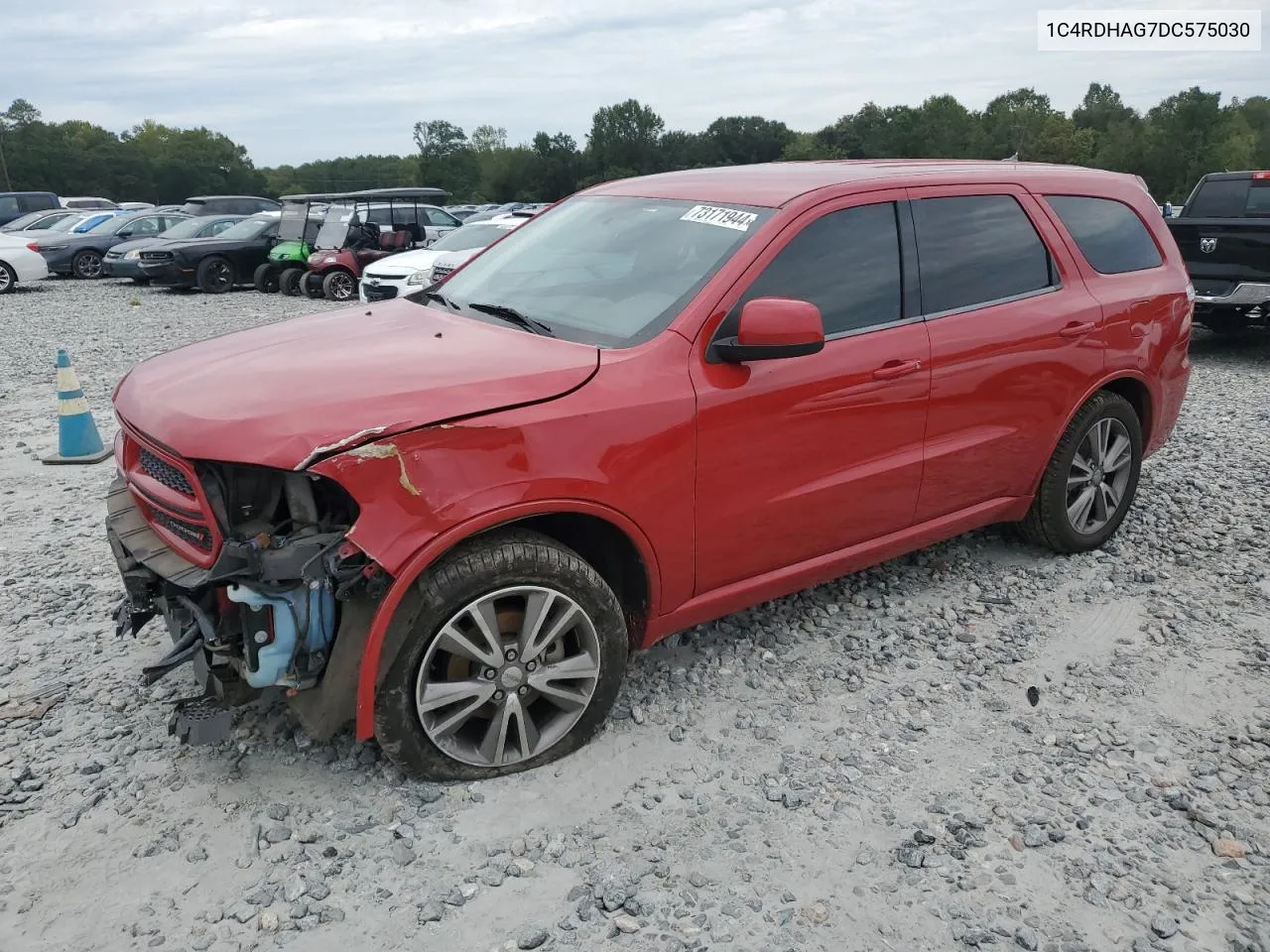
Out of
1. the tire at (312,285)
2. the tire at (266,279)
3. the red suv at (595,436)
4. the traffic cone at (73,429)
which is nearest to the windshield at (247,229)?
the tire at (266,279)

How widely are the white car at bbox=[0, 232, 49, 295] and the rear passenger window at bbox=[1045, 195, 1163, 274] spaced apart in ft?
65.4

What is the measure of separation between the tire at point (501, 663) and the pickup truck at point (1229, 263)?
846 cm

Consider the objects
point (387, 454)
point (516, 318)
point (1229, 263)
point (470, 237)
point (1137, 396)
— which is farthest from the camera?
point (470, 237)

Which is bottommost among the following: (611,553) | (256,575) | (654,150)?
(611,553)

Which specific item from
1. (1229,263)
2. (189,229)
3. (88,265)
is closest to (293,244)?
(189,229)

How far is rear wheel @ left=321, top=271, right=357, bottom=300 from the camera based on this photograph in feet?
55.4

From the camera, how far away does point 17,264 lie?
61.7 feet

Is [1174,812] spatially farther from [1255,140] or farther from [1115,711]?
[1255,140]

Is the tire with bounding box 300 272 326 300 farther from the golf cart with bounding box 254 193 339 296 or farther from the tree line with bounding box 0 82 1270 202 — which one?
the tree line with bounding box 0 82 1270 202

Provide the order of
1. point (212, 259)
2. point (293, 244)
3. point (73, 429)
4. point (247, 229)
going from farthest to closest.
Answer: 1. point (247, 229)
2. point (212, 259)
3. point (293, 244)
4. point (73, 429)

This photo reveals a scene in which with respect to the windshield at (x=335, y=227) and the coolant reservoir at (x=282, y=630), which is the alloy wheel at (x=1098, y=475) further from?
the windshield at (x=335, y=227)

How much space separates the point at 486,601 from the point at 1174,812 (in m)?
2.23

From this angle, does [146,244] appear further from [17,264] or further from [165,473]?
[165,473]

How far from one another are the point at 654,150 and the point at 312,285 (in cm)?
8189
